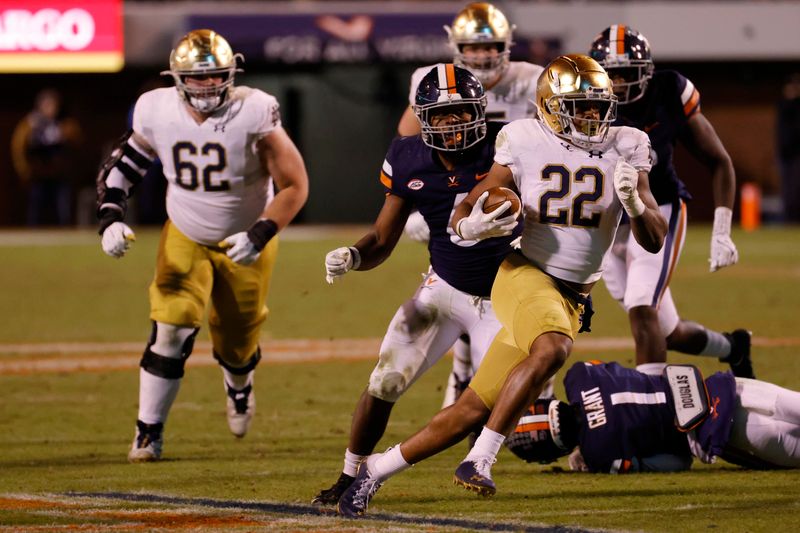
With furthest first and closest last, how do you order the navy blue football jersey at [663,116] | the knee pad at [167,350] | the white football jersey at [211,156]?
the navy blue football jersey at [663,116] → the white football jersey at [211,156] → the knee pad at [167,350]

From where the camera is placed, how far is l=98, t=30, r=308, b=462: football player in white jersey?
620 centimetres

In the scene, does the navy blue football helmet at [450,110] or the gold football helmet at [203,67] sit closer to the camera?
the navy blue football helmet at [450,110]

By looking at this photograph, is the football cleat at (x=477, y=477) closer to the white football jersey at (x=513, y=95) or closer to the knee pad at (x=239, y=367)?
the knee pad at (x=239, y=367)

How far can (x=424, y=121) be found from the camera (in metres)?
5.09

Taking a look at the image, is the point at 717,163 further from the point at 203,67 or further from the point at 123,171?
the point at 123,171

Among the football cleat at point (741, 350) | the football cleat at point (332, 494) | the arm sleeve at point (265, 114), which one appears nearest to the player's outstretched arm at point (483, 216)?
the football cleat at point (332, 494)

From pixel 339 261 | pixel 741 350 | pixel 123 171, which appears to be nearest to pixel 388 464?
pixel 339 261

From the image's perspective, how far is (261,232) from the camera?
6.05 m

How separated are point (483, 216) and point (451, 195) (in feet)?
1.77

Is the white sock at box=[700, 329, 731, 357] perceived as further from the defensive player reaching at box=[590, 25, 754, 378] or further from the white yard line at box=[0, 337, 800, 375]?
the white yard line at box=[0, 337, 800, 375]

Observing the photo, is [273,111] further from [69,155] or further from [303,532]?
[69,155]

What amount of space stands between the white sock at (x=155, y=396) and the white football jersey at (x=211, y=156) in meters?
0.66

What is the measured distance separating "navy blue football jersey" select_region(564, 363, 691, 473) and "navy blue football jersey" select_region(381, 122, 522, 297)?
0.65 metres

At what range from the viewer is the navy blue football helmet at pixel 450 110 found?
5051mm
